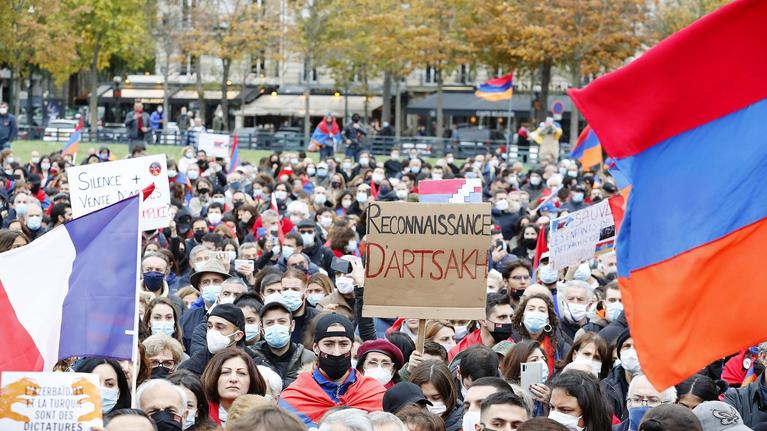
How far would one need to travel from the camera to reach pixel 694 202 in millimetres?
6582

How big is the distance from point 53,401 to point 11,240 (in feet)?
26.5

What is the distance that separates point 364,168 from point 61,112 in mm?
53245

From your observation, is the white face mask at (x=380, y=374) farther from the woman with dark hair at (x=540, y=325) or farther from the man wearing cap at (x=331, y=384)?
the woman with dark hair at (x=540, y=325)

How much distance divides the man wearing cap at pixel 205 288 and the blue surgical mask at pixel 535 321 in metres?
2.59

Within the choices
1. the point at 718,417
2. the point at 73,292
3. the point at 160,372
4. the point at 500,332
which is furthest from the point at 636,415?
the point at 73,292

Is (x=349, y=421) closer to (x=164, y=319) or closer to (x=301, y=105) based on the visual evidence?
(x=164, y=319)

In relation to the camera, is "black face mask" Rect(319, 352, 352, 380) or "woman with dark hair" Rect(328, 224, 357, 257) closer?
"black face mask" Rect(319, 352, 352, 380)

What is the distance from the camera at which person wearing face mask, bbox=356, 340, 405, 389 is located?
9.30 metres

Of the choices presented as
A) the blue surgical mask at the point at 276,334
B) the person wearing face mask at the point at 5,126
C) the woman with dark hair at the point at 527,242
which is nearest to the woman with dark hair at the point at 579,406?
the blue surgical mask at the point at 276,334

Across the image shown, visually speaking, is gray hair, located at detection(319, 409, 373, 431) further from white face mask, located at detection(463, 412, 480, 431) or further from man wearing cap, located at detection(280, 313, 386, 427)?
man wearing cap, located at detection(280, 313, 386, 427)

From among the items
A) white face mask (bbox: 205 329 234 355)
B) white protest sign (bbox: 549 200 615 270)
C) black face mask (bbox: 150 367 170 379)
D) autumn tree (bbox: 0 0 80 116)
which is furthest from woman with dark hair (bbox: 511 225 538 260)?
autumn tree (bbox: 0 0 80 116)

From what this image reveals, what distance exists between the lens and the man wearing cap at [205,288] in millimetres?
11688

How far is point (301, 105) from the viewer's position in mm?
74438

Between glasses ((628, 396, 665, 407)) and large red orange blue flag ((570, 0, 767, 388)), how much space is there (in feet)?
6.65
